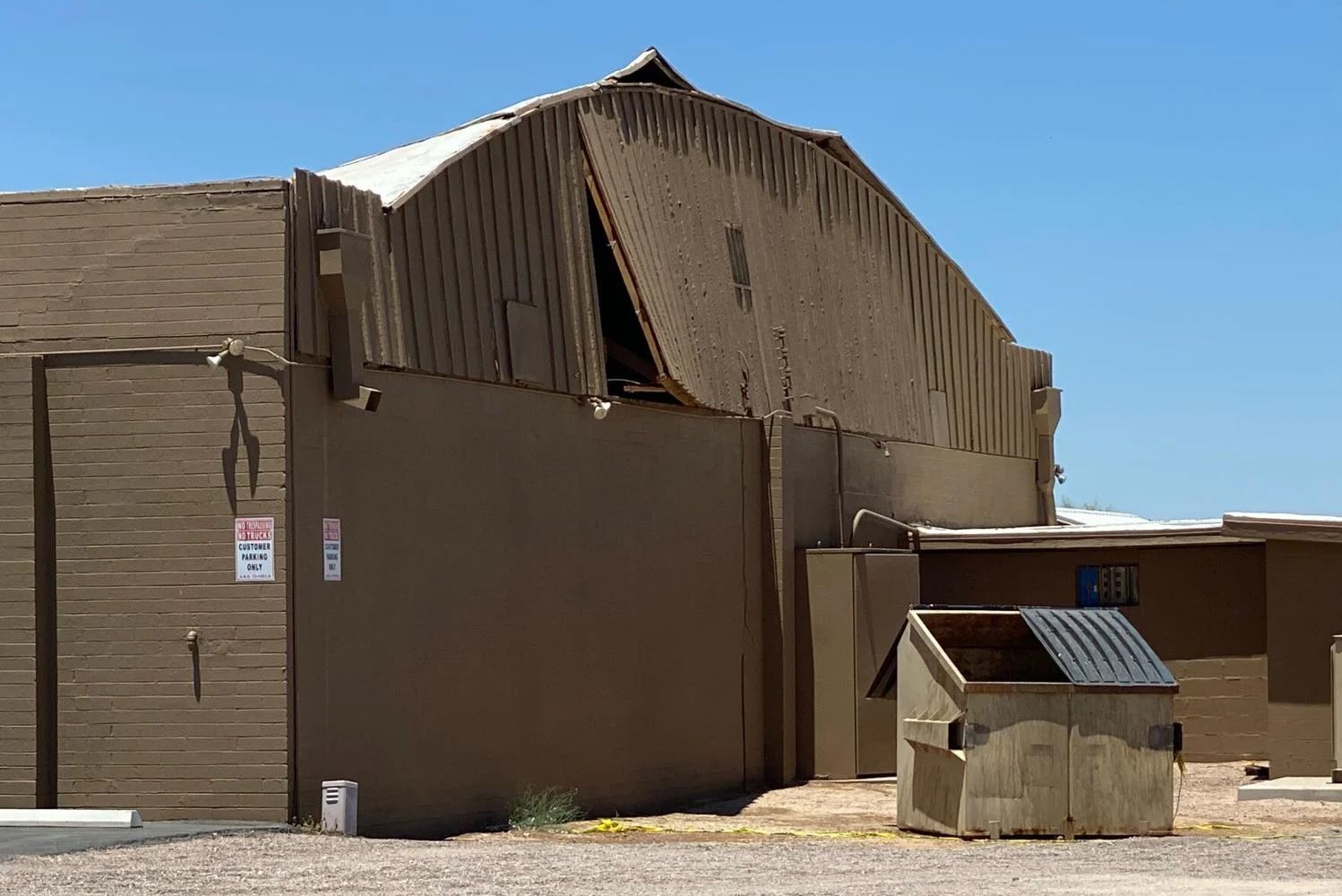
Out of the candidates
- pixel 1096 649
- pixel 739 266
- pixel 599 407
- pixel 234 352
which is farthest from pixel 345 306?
pixel 739 266

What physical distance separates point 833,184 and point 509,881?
14.1 m

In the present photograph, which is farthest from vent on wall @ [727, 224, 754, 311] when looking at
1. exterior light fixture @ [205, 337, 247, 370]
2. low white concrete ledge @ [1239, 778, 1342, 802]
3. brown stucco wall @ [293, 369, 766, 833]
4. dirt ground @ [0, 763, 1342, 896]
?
exterior light fixture @ [205, 337, 247, 370]

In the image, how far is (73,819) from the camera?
13.3m

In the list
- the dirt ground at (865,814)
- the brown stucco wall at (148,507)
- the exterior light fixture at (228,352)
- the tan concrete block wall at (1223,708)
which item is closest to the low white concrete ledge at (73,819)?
the brown stucco wall at (148,507)

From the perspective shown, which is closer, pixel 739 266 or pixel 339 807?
pixel 339 807

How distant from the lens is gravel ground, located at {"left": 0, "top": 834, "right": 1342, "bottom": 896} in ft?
35.7

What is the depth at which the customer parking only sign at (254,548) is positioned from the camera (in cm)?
1380

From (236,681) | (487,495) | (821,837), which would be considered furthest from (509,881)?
(487,495)

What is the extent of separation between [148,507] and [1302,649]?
11709 mm

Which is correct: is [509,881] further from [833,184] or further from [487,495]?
[833,184]

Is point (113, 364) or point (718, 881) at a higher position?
point (113, 364)

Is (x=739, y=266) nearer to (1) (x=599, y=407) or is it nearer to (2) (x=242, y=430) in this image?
(1) (x=599, y=407)

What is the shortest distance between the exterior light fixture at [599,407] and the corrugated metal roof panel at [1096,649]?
4321mm

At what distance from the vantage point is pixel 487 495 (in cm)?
1636
